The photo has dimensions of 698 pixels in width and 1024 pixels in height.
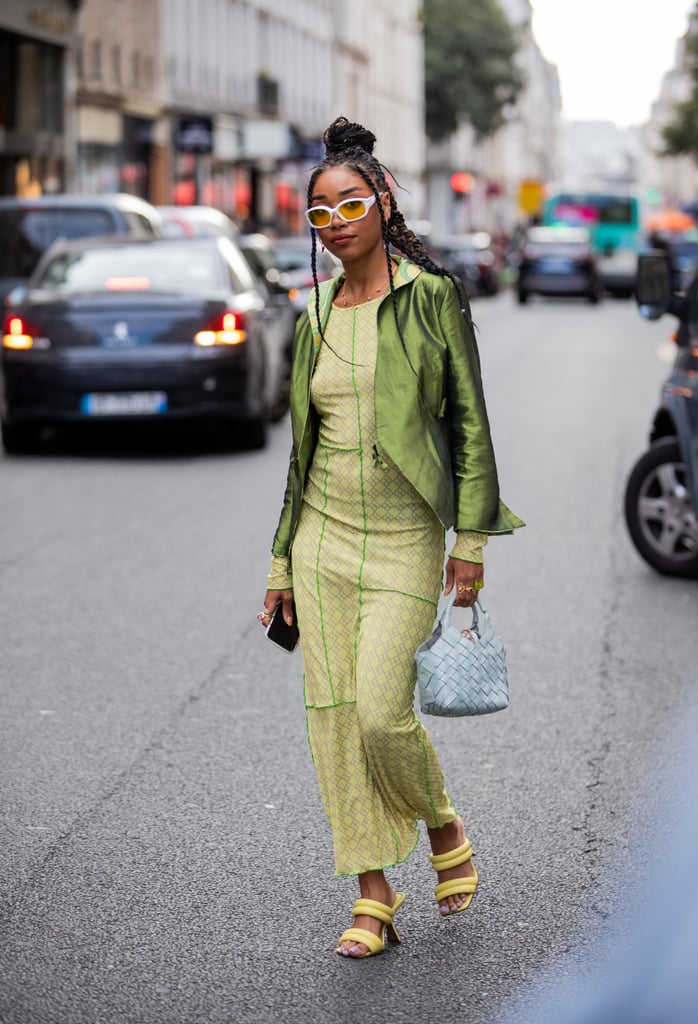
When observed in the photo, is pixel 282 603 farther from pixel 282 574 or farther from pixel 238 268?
pixel 238 268

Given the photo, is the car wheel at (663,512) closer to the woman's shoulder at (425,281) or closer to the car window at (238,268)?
the woman's shoulder at (425,281)

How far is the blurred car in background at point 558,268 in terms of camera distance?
46344 mm

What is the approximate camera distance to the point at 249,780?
578cm

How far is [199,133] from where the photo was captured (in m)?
44.4

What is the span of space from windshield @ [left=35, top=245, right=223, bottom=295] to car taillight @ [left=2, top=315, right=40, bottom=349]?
426 mm

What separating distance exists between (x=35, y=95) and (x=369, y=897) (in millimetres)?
33333

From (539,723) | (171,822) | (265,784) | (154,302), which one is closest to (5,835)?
(171,822)

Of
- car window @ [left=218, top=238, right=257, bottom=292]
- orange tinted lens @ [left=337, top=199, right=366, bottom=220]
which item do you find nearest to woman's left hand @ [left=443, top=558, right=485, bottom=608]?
orange tinted lens @ [left=337, top=199, right=366, bottom=220]

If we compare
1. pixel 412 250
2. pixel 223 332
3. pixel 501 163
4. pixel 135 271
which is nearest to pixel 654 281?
pixel 412 250

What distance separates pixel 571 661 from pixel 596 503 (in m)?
4.63

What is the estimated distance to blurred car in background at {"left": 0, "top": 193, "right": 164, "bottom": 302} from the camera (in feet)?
60.4

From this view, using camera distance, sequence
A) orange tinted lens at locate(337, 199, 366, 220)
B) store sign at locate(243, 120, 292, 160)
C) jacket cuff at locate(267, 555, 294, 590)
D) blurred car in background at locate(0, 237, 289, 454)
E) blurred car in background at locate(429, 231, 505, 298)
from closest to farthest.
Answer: orange tinted lens at locate(337, 199, 366, 220) < jacket cuff at locate(267, 555, 294, 590) < blurred car in background at locate(0, 237, 289, 454) < store sign at locate(243, 120, 292, 160) < blurred car in background at locate(429, 231, 505, 298)

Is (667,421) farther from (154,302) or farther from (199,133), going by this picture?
(199,133)

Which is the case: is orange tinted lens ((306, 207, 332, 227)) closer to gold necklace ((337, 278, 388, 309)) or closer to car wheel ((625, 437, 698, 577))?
gold necklace ((337, 278, 388, 309))
